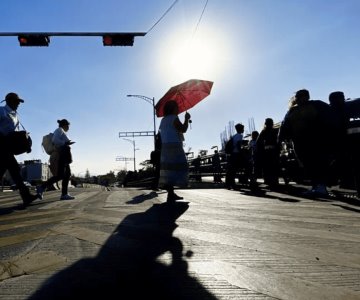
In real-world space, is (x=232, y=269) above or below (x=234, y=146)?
below

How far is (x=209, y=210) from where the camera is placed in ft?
16.3

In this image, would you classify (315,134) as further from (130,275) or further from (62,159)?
(130,275)

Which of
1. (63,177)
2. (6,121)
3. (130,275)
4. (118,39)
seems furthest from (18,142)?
(118,39)

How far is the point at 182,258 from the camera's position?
227 centimetres

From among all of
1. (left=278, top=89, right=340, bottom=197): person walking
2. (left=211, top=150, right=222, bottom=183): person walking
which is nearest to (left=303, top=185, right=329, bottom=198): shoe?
(left=278, top=89, right=340, bottom=197): person walking

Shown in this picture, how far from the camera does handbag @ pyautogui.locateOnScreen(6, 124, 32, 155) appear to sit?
6.01 meters

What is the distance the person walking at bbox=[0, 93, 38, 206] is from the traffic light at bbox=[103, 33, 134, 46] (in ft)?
29.5

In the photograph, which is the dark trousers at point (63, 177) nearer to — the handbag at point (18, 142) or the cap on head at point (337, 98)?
the handbag at point (18, 142)

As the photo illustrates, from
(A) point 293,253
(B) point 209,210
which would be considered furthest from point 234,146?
(A) point 293,253

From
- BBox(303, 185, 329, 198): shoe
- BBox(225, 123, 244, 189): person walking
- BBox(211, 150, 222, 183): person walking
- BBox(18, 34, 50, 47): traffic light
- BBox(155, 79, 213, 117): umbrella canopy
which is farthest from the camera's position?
BBox(18, 34, 50, 47): traffic light

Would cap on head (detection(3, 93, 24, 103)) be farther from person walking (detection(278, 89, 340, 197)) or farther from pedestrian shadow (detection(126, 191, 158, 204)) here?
person walking (detection(278, 89, 340, 197))

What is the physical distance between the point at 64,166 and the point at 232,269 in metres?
6.47

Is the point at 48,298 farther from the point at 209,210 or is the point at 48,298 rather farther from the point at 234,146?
the point at 234,146

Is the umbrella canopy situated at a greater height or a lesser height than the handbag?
greater
